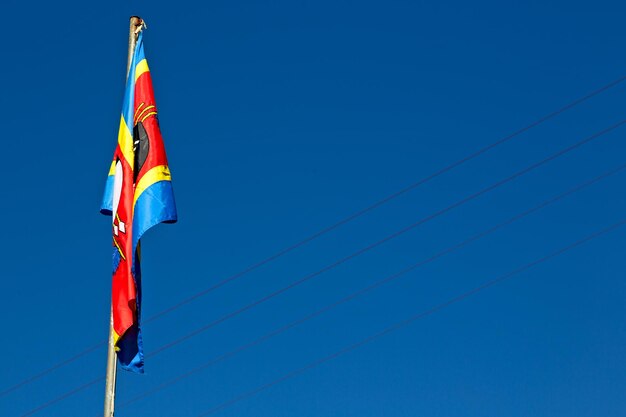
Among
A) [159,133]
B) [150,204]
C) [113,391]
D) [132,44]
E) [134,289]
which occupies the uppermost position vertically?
[132,44]

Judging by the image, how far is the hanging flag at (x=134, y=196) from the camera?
14.9 metres

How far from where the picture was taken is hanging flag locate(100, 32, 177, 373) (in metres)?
14.9

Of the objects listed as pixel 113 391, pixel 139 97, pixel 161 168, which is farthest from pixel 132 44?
pixel 113 391

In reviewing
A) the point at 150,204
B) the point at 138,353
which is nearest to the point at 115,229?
the point at 150,204

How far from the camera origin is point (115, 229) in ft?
51.4

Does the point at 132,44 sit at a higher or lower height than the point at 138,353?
higher

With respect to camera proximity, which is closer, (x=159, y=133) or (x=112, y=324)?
(x=112, y=324)

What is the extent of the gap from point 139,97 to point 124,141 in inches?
23.8

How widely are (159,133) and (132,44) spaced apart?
134 cm

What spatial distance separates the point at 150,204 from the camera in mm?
15414

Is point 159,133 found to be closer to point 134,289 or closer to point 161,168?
point 161,168

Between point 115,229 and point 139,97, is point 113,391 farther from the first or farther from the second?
point 139,97

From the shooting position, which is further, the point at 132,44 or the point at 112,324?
the point at 132,44

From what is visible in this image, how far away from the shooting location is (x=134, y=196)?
15.7 meters
